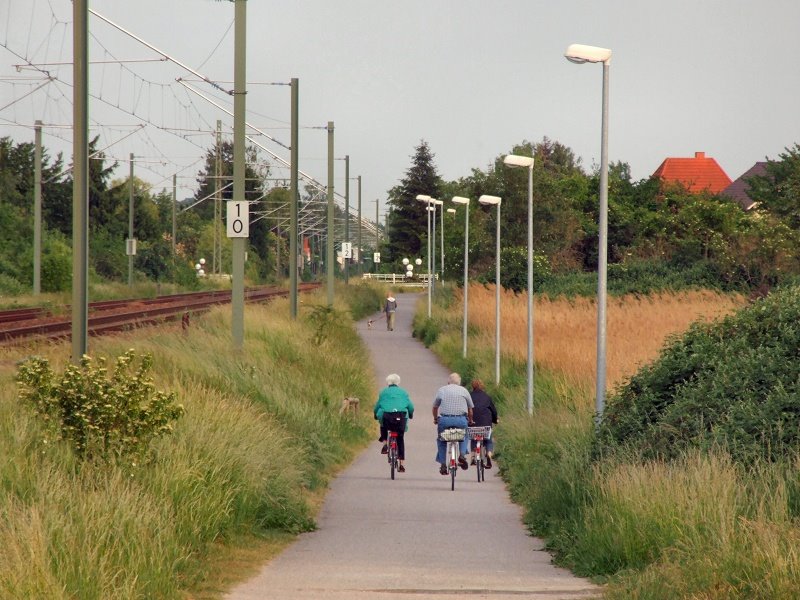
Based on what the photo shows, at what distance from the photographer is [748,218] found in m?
67.4

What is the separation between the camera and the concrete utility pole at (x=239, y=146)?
77.8 feet

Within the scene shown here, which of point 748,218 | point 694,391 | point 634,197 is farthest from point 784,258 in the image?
point 694,391

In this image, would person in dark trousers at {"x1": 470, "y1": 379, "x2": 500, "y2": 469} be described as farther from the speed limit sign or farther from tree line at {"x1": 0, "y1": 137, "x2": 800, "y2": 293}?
tree line at {"x1": 0, "y1": 137, "x2": 800, "y2": 293}

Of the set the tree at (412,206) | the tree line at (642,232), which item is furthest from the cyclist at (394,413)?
the tree at (412,206)

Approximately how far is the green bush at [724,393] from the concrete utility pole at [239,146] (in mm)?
8509

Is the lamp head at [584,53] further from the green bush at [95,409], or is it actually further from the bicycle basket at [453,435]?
the green bush at [95,409]

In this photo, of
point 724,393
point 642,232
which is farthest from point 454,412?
point 642,232

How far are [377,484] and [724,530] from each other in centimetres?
1013

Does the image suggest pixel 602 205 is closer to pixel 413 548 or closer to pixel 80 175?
pixel 413 548

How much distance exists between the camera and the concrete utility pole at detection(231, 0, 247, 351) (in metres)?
23.7

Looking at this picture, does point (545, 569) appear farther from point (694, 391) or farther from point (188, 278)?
point (188, 278)

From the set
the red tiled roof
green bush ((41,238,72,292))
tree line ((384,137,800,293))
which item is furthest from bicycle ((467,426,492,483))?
the red tiled roof

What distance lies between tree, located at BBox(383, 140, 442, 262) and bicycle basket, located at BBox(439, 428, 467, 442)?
397ft

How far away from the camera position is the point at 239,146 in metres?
23.6
